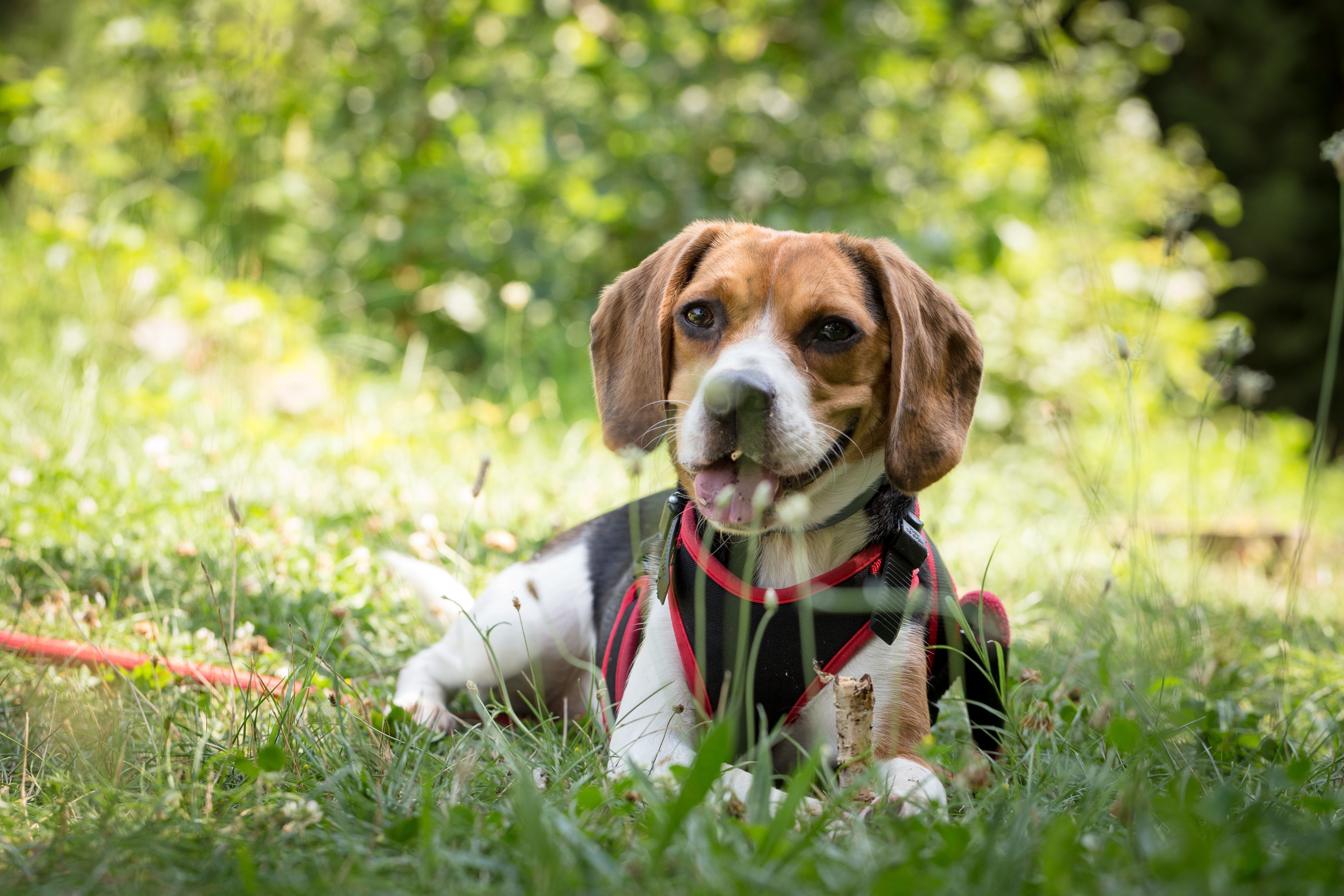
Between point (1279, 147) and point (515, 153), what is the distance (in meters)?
8.65

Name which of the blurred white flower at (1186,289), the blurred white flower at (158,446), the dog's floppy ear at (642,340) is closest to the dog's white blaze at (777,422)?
the dog's floppy ear at (642,340)

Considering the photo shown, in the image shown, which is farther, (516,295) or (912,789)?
(516,295)

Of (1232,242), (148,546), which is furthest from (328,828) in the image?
(1232,242)

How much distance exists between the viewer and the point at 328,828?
164 centimetres

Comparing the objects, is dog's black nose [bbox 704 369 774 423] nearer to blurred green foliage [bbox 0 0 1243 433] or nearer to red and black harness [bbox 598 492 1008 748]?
red and black harness [bbox 598 492 1008 748]

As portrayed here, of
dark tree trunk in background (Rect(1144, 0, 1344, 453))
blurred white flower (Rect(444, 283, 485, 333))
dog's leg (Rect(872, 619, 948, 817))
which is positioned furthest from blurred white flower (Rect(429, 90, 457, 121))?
dark tree trunk in background (Rect(1144, 0, 1344, 453))

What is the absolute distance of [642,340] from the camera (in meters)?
2.41

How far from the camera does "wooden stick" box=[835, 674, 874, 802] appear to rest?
175cm

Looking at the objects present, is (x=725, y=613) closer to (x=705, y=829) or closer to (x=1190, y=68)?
(x=705, y=829)

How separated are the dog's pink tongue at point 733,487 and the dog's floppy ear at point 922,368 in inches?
11.5

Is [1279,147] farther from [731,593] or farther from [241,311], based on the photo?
[731,593]

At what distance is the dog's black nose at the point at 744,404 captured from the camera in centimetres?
197

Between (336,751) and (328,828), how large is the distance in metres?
0.31

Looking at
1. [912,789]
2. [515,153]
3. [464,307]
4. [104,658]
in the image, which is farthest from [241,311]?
[912,789]
